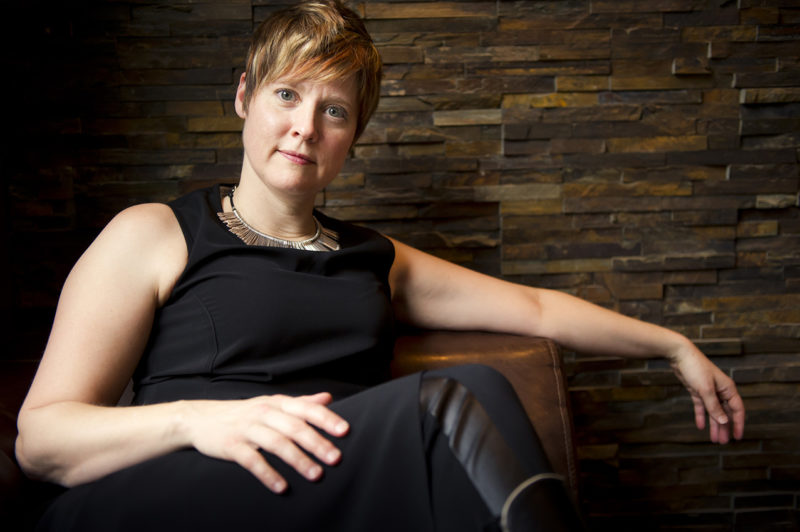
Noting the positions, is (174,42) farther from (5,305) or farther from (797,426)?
(797,426)

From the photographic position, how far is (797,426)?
5.34 ft

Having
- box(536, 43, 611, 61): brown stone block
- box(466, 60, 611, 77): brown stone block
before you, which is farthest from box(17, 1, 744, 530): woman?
box(536, 43, 611, 61): brown stone block

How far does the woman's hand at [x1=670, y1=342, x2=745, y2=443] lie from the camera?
1210 millimetres

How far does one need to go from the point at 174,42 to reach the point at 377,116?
506 millimetres

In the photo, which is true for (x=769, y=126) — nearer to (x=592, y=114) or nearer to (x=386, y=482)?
(x=592, y=114)

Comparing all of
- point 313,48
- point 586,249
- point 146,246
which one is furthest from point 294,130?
point 586,249

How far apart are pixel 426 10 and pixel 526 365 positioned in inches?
34.7

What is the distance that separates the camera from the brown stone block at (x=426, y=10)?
4.71 ft

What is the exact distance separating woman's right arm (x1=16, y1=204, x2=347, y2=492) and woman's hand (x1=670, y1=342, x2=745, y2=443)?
32.6 inches

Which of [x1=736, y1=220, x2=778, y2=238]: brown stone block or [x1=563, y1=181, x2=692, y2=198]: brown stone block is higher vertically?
[x1=563, y1=181, x2=692, y2=198]: brown stone block

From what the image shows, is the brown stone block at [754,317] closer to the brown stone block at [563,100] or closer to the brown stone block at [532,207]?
the brown stone block at [532,207]

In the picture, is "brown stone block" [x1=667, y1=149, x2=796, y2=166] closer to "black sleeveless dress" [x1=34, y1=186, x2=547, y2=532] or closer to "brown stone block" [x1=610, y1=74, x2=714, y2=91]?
"brown stone block" [x1=610, y1=74, x2=714, y2=91]

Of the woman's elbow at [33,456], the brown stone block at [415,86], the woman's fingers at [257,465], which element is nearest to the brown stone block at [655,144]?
the brown stone block at [415,86]

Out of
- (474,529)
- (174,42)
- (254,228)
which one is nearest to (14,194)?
(174,42)
